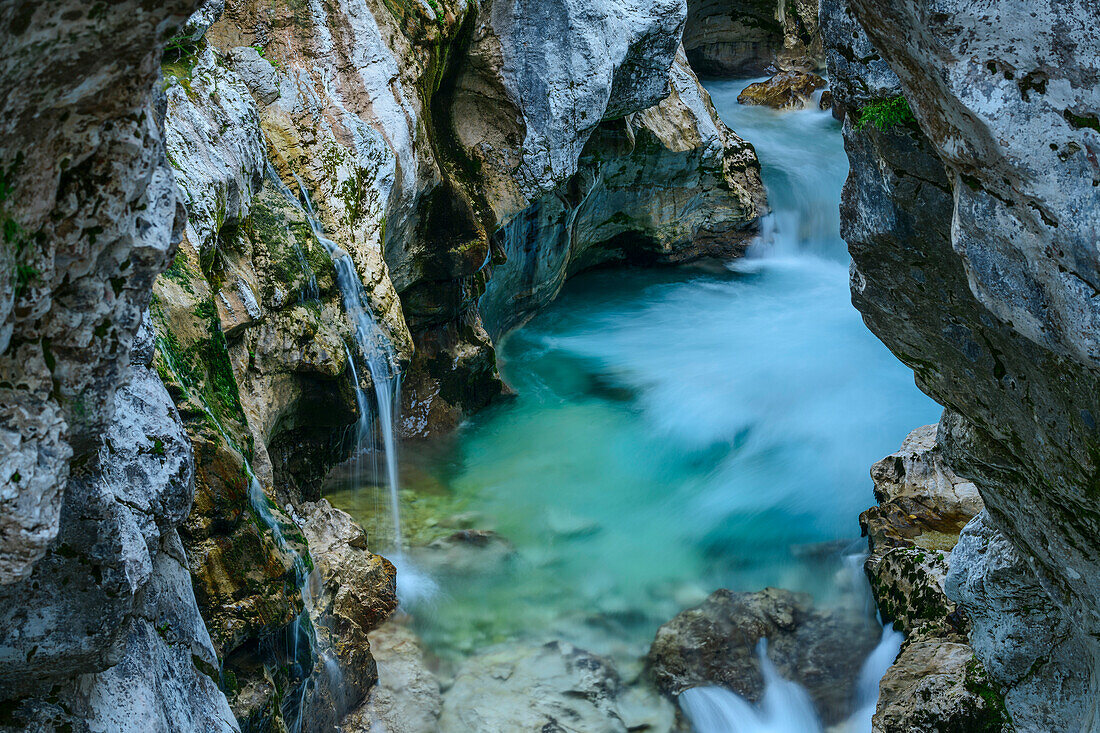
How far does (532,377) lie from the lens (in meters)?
11.3

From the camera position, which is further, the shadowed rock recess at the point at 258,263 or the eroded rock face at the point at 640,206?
the eroded rock face at the point at 640,206

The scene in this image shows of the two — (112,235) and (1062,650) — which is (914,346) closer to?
(1062,650)

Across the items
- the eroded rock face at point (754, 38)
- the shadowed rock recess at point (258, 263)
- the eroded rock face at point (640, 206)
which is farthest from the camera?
the eroded rock face at point (754, 38)

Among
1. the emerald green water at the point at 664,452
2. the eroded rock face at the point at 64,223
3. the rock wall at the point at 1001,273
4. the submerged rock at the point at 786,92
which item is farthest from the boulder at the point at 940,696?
the submerged rock at the point at 786,92

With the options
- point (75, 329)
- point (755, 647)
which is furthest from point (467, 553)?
point (75, 329)

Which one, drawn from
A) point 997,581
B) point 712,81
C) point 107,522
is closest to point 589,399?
point 997,581

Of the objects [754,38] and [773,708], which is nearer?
[773,708]

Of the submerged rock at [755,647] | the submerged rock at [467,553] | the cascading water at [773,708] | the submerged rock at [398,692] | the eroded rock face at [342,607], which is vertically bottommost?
the cascading water at [773,708]

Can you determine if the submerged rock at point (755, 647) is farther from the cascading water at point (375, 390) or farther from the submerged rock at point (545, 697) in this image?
the cascading water at point (375, 390)

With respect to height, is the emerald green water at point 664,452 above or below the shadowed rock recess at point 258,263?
below

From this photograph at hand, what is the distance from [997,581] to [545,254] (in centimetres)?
799

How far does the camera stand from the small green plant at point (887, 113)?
3443 millimetres

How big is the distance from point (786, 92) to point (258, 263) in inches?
572

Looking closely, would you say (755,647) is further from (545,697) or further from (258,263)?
(258,263)
